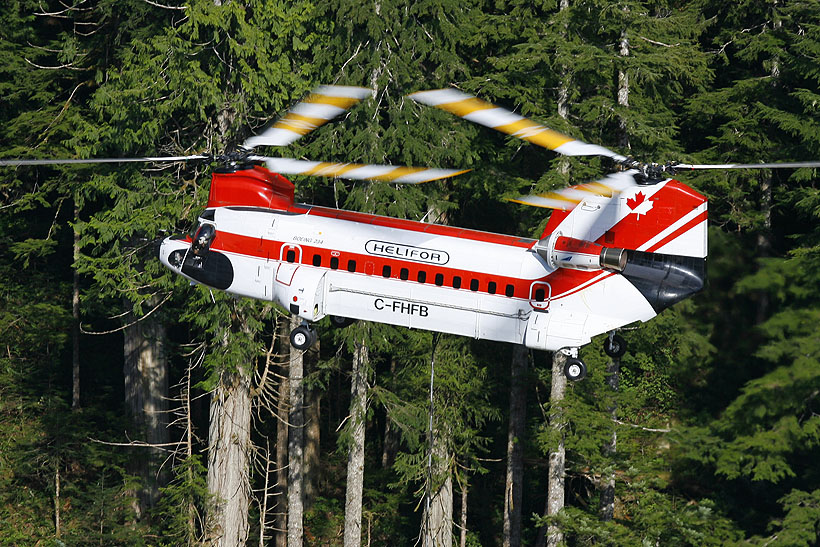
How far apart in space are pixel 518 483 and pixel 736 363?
1233 centimetres

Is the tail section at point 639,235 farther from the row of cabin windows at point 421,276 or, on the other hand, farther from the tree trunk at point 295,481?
the tree trunk at point 295,481

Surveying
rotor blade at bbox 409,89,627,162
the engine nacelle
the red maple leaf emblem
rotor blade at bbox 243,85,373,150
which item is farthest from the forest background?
rotor blade at bbox 243,85,373,150

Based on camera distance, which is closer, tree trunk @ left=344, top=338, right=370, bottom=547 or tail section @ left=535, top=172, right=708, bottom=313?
tail section @ left=535, top=172, right=708, bottom=313

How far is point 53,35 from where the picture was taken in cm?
2939

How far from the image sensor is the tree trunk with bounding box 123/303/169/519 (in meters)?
27.5

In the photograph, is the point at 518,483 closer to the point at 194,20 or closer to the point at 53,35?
the point at 194,20

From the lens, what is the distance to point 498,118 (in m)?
14.6

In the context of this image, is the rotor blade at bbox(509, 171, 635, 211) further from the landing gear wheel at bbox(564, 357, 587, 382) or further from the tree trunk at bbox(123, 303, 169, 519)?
the tree trunk at bbox(123, 303, 169, 519)

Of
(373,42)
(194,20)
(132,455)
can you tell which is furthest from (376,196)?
(132,455)

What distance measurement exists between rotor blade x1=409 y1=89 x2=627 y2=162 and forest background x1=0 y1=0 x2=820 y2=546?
154 inches

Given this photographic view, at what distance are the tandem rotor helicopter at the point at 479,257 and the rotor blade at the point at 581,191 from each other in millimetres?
22

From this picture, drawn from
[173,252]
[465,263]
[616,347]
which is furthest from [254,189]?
[616,347]

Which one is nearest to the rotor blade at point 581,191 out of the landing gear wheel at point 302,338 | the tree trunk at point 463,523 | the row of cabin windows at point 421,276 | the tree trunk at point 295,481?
the row of cabin windows at point 421,276

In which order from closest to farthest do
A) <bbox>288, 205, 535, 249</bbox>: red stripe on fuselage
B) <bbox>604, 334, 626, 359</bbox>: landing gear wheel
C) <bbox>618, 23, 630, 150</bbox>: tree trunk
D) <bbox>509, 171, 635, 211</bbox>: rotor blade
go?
<bbox>509, 171, 635, 211</bbox>: rotor blade
<bbox>604, 334, 626, 359</bbox>: landing gear wheel
<bbox>288, 205, 535, 249</bbox>: red stripe on fuselage
<bbox>618, 23, 630, 150</bbox>: tree trunk
